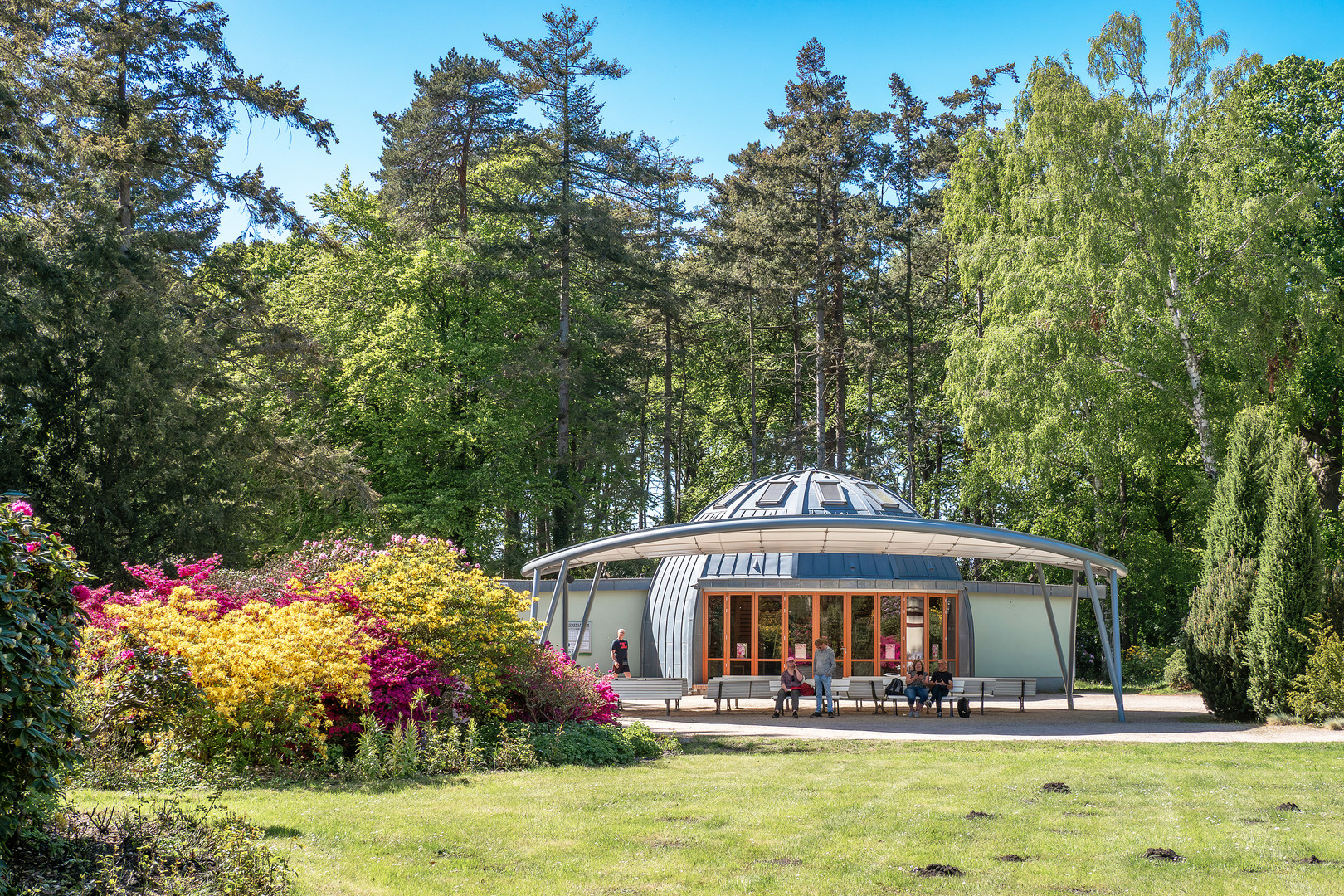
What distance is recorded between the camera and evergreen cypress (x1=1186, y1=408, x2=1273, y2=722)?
50.2ft

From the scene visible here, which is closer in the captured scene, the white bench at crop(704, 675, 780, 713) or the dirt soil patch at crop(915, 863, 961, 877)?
the dirt soil patch at crop(915, 863, 961, 877)

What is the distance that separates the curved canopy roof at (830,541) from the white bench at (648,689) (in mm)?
2026

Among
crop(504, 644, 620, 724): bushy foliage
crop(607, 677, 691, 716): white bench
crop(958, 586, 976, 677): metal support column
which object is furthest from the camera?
crop(958, 586, 976, 677): metal support column

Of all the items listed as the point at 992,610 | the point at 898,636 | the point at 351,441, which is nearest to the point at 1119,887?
the point at 898,636

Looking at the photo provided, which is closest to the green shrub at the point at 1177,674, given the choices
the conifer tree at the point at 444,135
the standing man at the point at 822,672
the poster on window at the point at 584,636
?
the standing man at the point at 822,672

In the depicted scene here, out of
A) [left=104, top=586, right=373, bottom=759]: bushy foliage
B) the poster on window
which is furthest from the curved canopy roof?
[left=104, top=586, right=373, bottom=759]: bushy foliage

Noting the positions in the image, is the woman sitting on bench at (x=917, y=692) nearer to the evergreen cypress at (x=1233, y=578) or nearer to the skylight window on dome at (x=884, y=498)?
the evergreen cypress at (x=1233, y=578)

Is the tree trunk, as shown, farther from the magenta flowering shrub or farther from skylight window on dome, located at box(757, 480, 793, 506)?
the magenta flowering shrub

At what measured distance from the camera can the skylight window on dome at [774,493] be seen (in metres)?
21.1

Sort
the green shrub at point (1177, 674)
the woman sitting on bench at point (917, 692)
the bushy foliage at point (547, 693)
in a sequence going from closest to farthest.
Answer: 1. the bushy foliage at point (547, 693)
2. the woman sitting on bench at point (917, 692)
3. the green shrub at point (1177, 674)

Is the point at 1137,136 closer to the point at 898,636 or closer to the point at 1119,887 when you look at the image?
the point at 898,636

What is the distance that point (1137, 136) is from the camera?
2222 cm

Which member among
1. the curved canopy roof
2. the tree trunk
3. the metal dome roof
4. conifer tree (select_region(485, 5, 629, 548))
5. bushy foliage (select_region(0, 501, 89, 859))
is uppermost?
conifer tree (select_region(485, 5, 629, 548))

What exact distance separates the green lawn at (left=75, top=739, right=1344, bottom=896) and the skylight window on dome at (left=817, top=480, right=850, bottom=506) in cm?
1074
